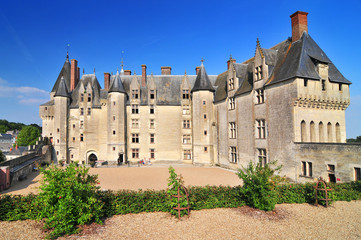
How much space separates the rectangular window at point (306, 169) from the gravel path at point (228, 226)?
540cm

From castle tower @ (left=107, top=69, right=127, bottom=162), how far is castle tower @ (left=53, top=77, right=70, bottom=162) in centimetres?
647

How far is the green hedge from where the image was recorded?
898 cm

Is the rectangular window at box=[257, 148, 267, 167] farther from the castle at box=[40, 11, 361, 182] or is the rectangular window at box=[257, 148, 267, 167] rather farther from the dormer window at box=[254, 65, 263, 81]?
the dormer window at box=[254, 65, 263, 81]

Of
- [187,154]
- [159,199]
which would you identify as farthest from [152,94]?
[159,199]

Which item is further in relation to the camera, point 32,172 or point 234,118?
point 234,118

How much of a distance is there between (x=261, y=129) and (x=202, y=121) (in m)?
9.13

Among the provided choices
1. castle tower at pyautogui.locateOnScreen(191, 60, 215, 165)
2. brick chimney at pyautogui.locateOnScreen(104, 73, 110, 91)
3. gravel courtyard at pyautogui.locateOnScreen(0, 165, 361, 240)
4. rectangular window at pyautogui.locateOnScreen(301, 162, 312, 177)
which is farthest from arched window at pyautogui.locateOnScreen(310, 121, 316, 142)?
brick chimney at pyautogui.locateOnScreen(104, 73, 110, 91)

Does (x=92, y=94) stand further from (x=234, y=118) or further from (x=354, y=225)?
(x=354, y=225)

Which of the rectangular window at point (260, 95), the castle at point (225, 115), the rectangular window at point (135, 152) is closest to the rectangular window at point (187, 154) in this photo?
the castle at point (225, 115)

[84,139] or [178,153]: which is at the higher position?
[84,139]

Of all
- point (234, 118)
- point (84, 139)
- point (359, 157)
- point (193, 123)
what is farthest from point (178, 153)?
point (359, 157)

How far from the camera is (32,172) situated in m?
21.8

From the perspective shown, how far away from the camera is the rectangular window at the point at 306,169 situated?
15.5 metres

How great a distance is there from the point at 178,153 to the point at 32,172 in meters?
16.9
